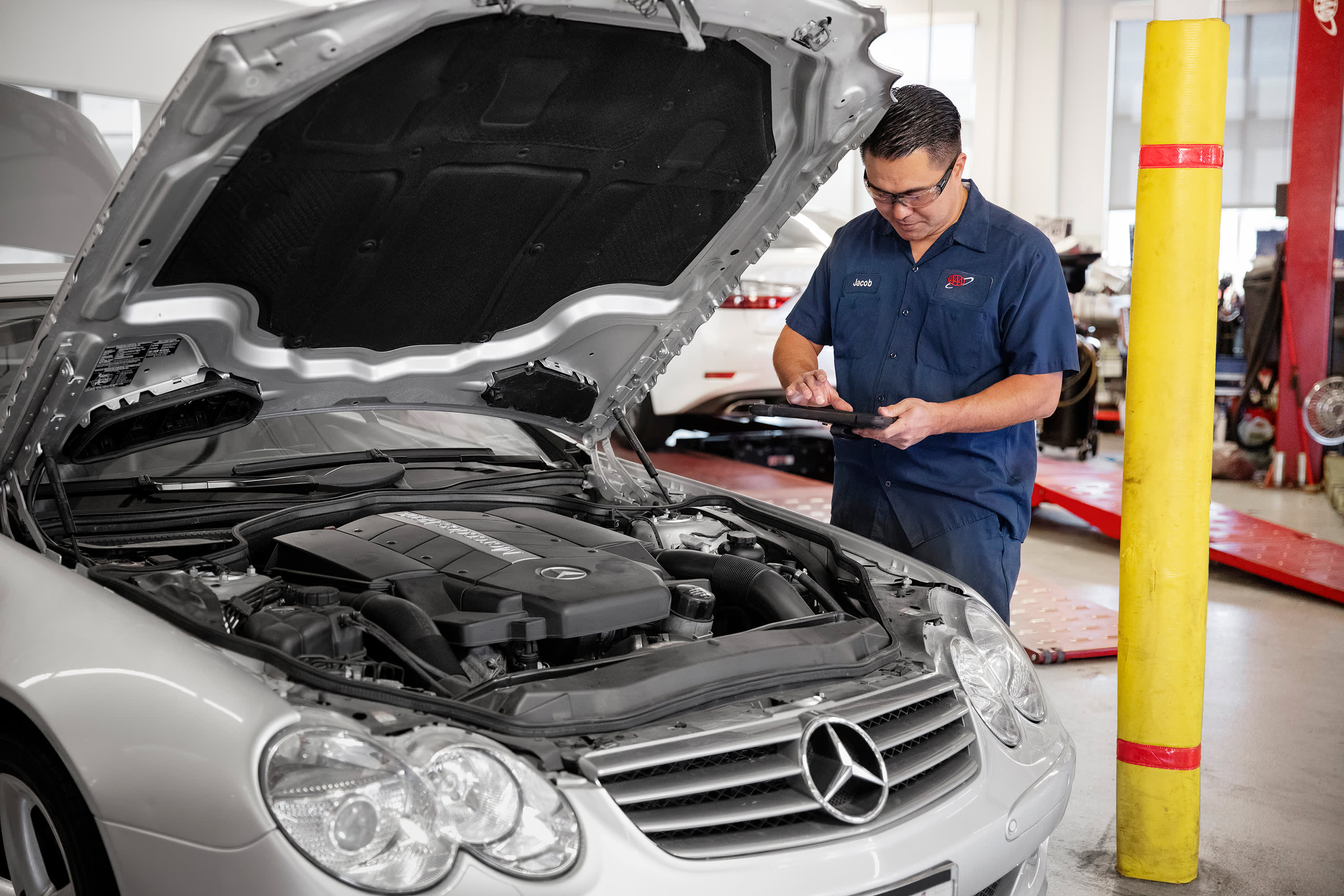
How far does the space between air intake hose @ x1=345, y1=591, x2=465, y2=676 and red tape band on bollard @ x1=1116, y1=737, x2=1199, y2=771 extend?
56.4 inches

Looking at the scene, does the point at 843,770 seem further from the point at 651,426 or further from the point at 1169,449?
the point at 651,426

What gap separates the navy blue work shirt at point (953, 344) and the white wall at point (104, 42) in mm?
3544

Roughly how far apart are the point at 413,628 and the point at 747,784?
54cm

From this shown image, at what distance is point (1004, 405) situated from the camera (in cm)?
223

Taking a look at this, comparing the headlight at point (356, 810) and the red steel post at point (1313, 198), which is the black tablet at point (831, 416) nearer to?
the headlight at point (356, 810)

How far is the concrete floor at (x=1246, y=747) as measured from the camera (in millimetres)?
2420

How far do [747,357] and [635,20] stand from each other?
3.88 metres

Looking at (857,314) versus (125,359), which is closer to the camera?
(125,359)

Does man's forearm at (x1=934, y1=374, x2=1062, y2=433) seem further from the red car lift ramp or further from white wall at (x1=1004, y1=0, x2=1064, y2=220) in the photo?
white wall at (x1=1004, y1=0, x2=1064, y2=220)

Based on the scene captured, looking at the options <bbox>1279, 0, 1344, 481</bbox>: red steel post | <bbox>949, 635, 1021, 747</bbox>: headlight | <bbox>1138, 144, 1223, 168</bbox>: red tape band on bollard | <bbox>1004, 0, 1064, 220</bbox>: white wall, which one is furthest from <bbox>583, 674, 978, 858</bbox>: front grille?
<bbox>1004, 0, 1064, 220</bbox>: white wall

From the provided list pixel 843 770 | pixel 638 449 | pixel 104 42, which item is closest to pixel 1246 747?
pixel 638 449

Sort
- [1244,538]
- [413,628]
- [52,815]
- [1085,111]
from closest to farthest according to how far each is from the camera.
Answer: [52,815] < [413,628] < [1244,538] < [1085,111]

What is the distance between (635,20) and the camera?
1.64 metres

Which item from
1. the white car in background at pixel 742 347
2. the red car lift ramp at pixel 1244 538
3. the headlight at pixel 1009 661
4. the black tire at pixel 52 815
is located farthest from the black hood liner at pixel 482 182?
the white car in background at pixel 742 347
